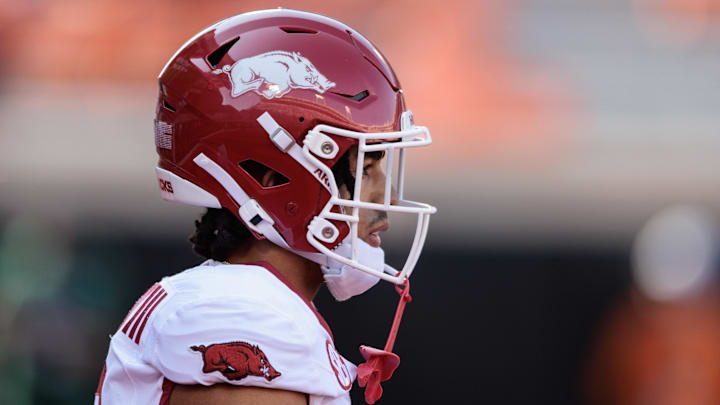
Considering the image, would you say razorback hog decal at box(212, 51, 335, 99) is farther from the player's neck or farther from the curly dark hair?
the player's neck

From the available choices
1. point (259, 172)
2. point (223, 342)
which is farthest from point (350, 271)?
point (223, 342)

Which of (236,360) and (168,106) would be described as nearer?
(236,360)

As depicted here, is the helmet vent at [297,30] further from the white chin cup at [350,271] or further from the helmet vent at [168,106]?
the white chin cup at [350,271]

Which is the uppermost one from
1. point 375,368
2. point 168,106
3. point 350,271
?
point 168,106

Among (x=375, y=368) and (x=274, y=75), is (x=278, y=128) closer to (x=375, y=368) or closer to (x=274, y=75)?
(x=274, y=75)

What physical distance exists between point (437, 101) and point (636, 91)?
1.29 metres

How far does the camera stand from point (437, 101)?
5.17 meters

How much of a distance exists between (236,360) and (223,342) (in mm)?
33

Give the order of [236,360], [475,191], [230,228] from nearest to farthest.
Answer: [236,360], [230,228], [475,191]

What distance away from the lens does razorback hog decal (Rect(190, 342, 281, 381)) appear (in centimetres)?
123

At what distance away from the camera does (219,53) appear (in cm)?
151

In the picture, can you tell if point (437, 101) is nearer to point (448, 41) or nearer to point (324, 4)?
point (448, 41)

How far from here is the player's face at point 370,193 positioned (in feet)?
4.94

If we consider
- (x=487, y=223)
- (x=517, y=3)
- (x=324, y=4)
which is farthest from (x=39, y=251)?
(x=517, y=3)
